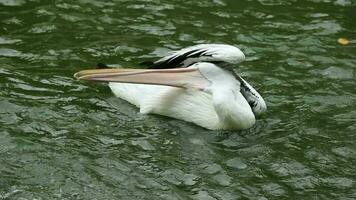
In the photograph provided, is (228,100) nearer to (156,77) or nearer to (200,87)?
(200,87)

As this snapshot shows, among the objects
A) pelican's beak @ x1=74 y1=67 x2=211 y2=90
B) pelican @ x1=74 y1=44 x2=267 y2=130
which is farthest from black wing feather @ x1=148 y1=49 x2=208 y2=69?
pelican's beak @ x1=74 y1=67 x2=211 y2=90

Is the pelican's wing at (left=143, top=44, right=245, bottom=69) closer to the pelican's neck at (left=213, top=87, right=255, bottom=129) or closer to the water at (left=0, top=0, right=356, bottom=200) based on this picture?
the pelican's neck at (left=213, top=87, right=255, bottom=129)

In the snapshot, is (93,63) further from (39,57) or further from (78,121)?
(78,121)

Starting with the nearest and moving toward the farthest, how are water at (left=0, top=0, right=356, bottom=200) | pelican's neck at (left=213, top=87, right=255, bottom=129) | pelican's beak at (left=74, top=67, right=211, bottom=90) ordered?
water at (left=0, top=0, right=356, bottom=200)
pelican's neck at (left=213, top=87, right=255, bottom=129)
pelican's beak at (left=74, top=67, right=211, bottom=90)

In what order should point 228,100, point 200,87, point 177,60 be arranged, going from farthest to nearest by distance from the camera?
point 177,60 → point 200,87 → point 228,100

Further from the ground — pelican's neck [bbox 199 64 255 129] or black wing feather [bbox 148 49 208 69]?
black wing feather [bbox 148 49 208 69]

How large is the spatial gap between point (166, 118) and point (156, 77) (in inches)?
15.4

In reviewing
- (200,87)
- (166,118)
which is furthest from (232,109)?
(166,118)

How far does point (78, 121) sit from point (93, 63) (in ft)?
4.50

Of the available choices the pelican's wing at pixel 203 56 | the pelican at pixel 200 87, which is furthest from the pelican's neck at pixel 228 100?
the pelican's wing at pixel 203 56

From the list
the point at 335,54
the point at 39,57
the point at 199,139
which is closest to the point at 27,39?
the point at 39,57

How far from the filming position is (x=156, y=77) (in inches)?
262

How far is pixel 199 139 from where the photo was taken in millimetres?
6480

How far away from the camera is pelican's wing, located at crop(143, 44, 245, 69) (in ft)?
21.2
